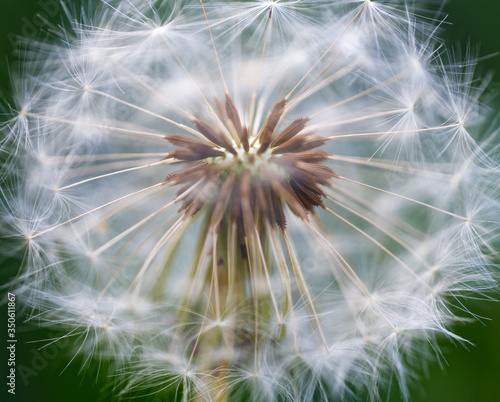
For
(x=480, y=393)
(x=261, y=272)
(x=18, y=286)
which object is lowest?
(x=480, y=393)

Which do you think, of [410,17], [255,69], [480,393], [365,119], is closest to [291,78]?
[255,69]

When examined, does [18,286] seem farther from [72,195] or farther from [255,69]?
[255,69]

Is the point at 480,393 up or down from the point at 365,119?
down

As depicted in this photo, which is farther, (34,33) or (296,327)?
(34,33)

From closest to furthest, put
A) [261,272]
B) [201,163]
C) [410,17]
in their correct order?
[261,272] < [201,163] < [410,17]

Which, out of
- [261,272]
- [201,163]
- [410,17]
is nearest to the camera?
[261,272]
